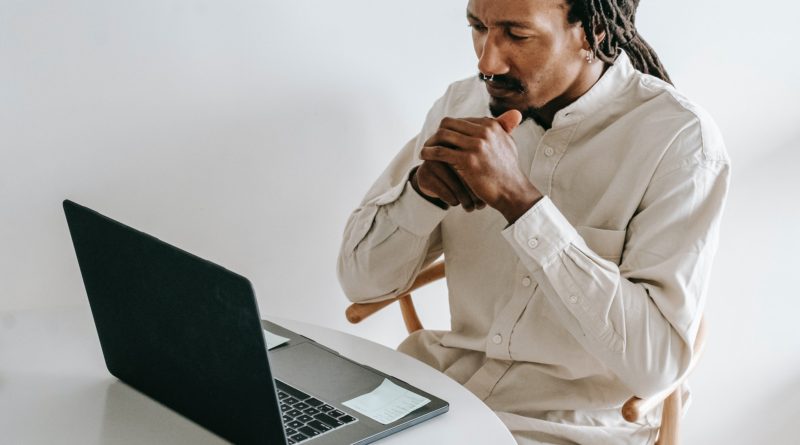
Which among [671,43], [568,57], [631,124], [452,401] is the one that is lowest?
[452,401]

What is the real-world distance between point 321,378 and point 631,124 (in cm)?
61

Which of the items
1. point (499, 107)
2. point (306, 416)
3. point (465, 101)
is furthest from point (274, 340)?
point (465, 101)

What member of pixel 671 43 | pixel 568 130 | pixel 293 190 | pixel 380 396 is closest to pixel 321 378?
pixel 380 396

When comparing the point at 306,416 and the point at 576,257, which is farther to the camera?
the point at 576,257

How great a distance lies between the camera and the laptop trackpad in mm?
1283

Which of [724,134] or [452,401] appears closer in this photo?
[452,401]

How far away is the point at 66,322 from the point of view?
59.7 inches

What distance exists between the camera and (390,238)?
169cm

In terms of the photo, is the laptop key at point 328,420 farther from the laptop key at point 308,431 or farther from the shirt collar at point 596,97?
the shirt collar at point 596,97

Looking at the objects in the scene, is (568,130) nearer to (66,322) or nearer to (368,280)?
(368,280)

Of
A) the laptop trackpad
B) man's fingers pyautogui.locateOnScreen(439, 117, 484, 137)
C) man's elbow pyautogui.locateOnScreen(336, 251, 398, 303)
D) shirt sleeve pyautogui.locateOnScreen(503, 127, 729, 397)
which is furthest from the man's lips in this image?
the laptop trackpad

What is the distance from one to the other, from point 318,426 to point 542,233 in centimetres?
43

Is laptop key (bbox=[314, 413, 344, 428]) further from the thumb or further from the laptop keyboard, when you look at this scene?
the thumb

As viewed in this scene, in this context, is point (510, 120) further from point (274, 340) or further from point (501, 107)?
point (274, 340)
